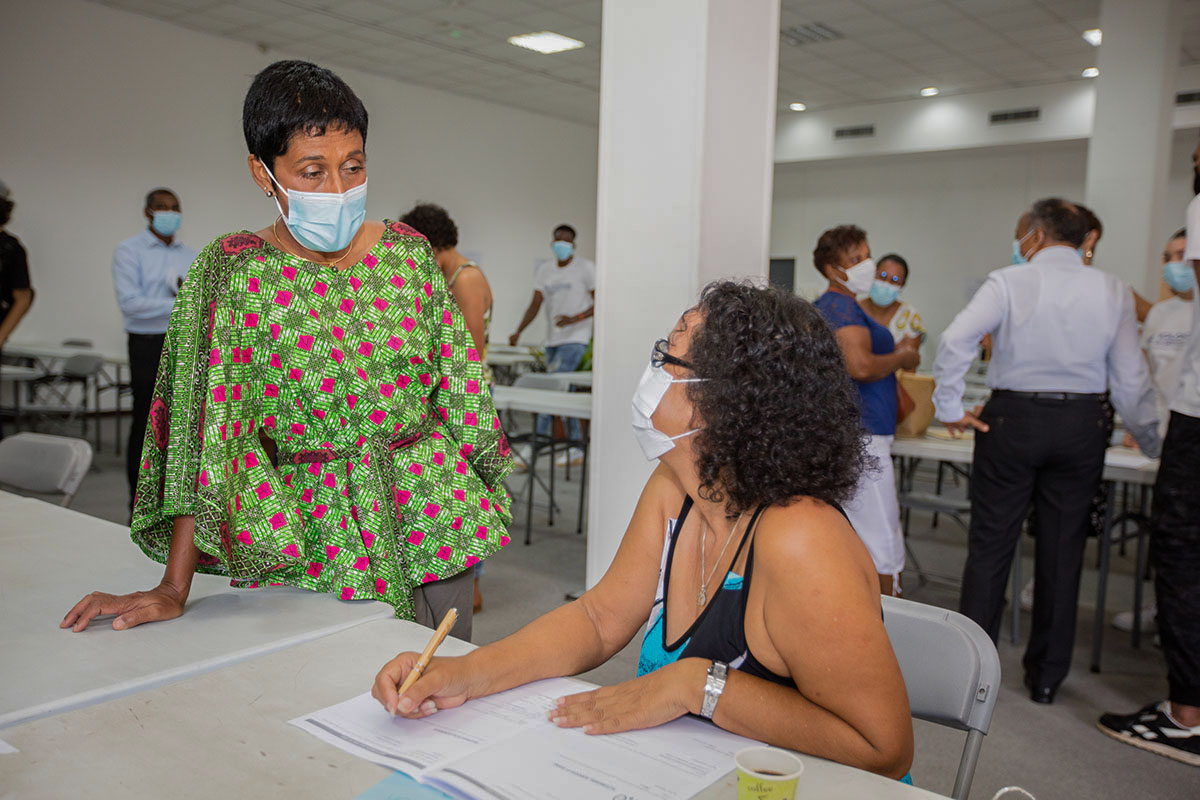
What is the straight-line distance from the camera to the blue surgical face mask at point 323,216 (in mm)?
1381

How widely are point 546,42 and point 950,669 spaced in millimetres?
8303

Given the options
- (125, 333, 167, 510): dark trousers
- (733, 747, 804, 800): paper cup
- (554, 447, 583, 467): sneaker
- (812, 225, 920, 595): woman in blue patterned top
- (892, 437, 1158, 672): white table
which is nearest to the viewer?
(733, 747, 804, 800): paper cup

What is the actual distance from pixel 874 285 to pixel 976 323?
1.33 metres

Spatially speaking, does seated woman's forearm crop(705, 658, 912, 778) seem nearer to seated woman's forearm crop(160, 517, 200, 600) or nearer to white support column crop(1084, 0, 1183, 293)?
seated woman's forearm crop(160, 517, 200, 600)

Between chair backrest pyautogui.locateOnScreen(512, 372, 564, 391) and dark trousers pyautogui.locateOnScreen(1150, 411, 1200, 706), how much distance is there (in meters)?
3.78

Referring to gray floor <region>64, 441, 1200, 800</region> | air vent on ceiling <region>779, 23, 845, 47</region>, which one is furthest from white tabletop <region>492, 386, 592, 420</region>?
air vent on ceiling <region>779, 23, 845, 47</region>

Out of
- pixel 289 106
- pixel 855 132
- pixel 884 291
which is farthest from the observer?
pixel 855 132

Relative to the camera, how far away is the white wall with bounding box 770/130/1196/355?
424 inches

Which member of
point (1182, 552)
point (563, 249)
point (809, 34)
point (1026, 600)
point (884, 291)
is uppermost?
point (809, 34)

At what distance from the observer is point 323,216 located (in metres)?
1.39

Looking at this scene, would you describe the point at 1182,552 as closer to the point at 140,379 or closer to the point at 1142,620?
the point at 1142,620

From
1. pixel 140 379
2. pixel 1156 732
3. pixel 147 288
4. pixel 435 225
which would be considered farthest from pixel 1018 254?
pixel 147 288

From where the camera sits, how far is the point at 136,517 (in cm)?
141

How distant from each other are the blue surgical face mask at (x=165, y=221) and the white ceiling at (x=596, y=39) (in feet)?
11.4
